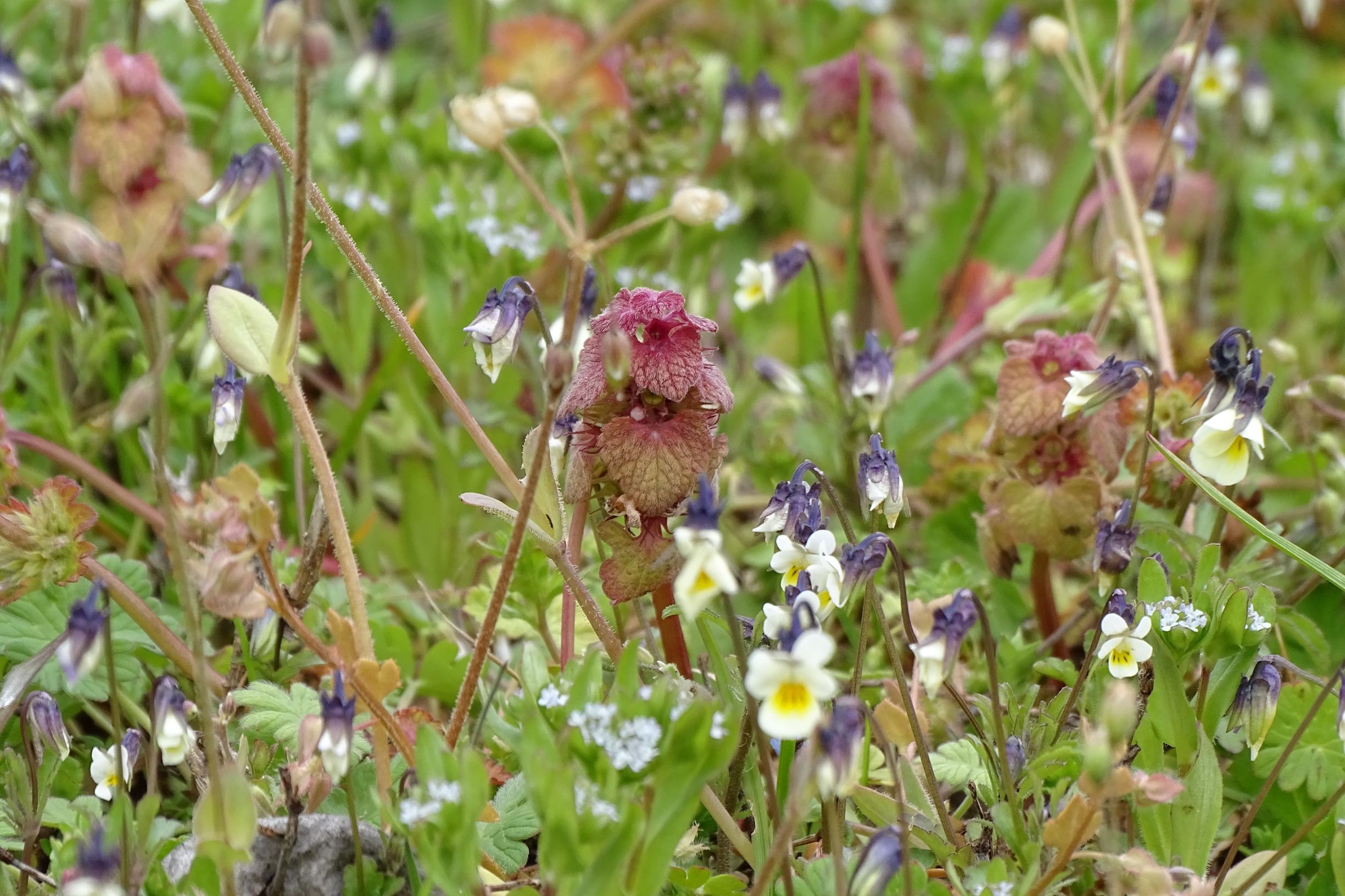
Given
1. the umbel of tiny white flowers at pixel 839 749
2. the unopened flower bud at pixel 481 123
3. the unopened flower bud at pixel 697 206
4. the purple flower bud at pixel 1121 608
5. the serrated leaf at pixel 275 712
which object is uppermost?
the unopened flower bud at pixel 481 123

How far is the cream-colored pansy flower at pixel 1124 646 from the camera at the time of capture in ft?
4.29

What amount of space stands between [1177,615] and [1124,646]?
0.06m

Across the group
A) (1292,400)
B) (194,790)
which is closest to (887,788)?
(194,790)

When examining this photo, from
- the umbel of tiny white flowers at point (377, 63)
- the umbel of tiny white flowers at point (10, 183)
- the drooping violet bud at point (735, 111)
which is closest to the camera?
the umbel of tiny white flowers at point (10, 183)

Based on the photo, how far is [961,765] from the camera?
4.41 ft

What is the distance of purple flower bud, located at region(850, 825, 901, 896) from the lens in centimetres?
108

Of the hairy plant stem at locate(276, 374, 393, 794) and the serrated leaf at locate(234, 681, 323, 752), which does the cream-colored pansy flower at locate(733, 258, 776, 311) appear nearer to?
the hairy plant stem at locate(276, 374, 393, 794)

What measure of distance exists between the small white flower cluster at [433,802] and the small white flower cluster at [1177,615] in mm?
732

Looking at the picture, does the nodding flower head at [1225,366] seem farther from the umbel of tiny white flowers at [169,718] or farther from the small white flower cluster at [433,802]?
the umbel of tiny white flowers at [169,718]

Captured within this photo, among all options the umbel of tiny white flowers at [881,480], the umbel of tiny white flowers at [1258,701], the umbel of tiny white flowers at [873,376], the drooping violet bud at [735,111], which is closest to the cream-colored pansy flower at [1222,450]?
the umbel of tiny white flowers at [1258,701]

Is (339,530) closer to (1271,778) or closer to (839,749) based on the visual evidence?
(839,749)

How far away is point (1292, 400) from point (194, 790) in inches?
69.9

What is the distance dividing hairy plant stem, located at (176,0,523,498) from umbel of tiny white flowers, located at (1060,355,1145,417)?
0.64 meters

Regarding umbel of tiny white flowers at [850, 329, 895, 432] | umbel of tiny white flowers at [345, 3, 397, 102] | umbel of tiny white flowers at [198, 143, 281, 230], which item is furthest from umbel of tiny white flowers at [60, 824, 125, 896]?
umbel of tiny white flowers at [345, 3, 397, 102]
